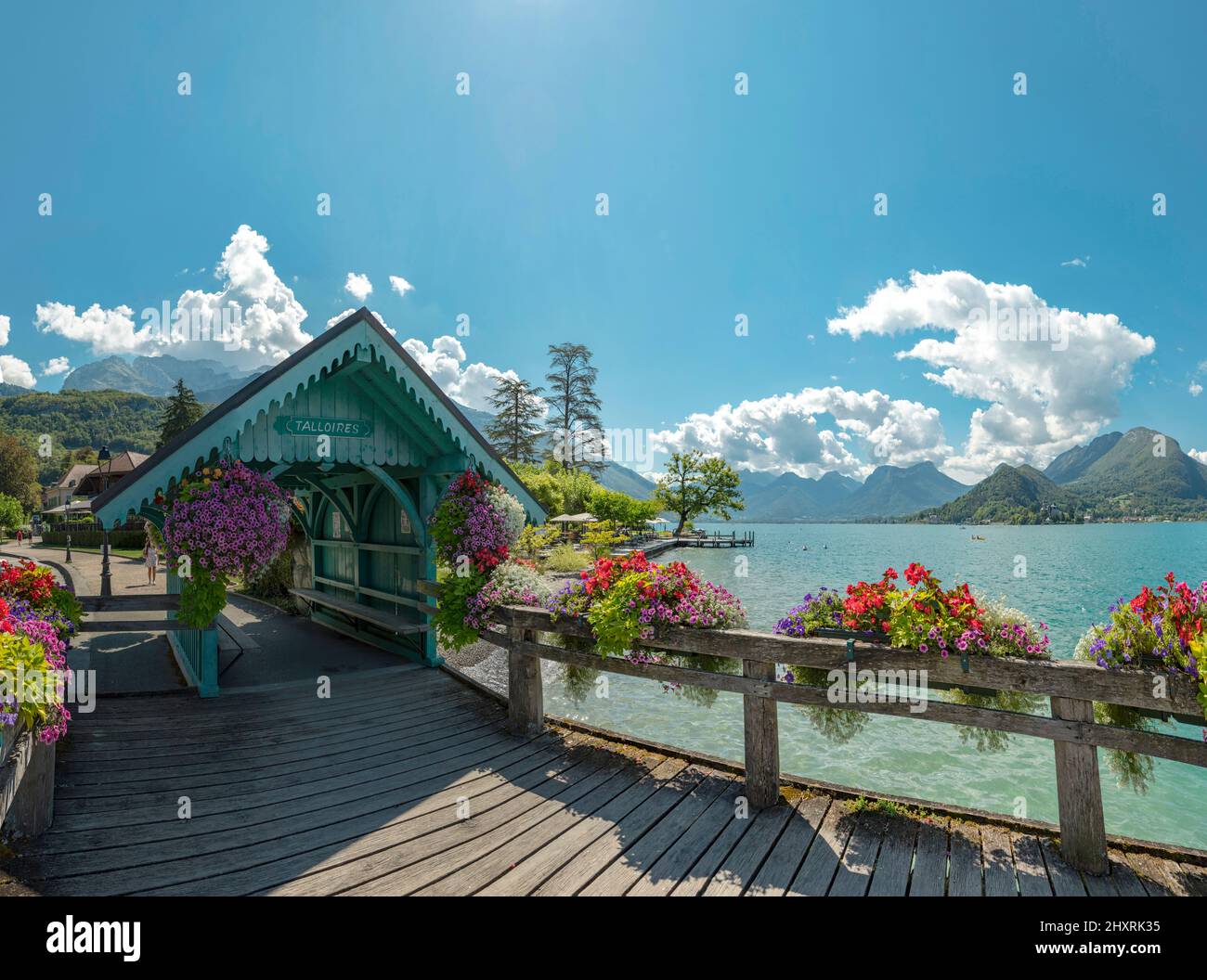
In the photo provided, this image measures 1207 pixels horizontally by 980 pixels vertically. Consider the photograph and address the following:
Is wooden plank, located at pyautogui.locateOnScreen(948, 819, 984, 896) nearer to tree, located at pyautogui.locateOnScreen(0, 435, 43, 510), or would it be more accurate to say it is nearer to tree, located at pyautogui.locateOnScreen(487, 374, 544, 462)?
tree, located at pyautogui.locateOnScreen(487, 374, 544, 462)

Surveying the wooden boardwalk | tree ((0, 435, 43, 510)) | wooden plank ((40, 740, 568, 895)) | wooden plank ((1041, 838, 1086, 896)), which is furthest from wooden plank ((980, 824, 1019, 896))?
tree ((0, 435, 43, 510))

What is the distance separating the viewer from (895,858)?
3.89 m

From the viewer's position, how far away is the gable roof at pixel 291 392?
20.3ft

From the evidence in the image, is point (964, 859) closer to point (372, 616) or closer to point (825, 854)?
point (825, 854)

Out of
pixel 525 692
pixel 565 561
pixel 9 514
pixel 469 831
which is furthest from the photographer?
pixel 9 514

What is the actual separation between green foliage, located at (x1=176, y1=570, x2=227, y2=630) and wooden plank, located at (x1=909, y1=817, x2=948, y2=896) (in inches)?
277

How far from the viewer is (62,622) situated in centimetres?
513

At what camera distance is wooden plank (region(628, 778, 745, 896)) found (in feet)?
12.0

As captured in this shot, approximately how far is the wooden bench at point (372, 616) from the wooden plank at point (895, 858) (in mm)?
6434

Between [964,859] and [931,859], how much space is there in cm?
20

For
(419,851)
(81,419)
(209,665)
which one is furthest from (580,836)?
(81,419)
